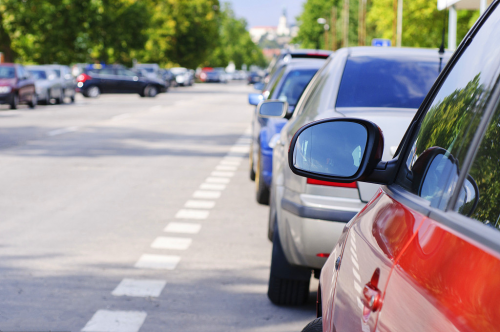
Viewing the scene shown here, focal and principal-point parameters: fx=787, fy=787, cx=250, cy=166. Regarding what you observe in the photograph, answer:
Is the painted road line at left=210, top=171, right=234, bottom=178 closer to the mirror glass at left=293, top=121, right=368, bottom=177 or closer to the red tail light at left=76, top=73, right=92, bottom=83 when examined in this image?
the mirror glass at left=293, top=121, right=368, bottom=177

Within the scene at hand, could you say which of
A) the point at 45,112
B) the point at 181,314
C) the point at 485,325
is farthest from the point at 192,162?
the point at 45,112

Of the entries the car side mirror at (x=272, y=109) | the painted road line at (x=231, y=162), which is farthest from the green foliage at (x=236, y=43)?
the car side mirror at (x=272, y=109)

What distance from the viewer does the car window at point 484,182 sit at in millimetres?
1477

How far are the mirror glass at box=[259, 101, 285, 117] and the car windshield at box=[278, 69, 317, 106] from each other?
2.57 metres

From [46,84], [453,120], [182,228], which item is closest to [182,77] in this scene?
[46,84]

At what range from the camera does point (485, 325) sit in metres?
1.21

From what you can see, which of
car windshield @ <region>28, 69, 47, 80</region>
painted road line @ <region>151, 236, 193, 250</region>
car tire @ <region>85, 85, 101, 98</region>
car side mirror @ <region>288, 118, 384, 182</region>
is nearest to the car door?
car side mirror @ <region>288, 118, 384, 182</region>

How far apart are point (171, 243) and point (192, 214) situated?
1493mm

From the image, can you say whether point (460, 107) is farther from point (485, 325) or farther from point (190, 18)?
point (190, 18)

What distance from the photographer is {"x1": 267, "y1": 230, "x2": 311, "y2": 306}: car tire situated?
4.41m

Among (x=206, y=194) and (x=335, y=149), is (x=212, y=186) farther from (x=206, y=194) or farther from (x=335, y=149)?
(x=335, y=149)

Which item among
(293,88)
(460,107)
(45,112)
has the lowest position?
(45,112)

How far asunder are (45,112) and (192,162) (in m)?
15.1

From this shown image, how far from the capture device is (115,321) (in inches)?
171
